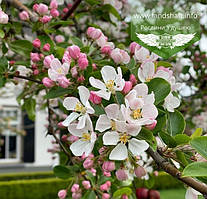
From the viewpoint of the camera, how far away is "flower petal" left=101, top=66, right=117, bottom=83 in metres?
0.84

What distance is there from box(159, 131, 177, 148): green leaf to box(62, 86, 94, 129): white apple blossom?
182mm

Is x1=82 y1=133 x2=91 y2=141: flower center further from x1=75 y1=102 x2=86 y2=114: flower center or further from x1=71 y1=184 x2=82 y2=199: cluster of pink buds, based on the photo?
x1=71 y1=184 x2=82 y2=199: cluster of pink buds

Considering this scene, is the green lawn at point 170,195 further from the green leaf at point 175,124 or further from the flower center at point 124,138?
the flower center at point 124,138

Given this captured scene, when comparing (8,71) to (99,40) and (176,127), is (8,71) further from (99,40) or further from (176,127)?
(176,127)

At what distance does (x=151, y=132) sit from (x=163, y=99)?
11cm

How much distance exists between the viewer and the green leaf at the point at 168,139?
0.82 meters

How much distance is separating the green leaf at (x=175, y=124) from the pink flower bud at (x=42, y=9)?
2.14 feet

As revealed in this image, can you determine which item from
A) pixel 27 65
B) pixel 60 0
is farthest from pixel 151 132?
pixel 60 0

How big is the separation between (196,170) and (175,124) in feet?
0.80

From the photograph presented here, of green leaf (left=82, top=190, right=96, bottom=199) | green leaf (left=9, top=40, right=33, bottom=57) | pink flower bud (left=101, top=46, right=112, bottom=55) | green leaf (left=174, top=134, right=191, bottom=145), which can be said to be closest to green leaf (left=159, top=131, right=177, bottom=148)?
green leaf (left=174, top=134, right=191, bottom=145)

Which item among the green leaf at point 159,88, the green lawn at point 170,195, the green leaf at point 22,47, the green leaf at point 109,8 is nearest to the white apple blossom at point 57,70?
the green leaf at point 159,88

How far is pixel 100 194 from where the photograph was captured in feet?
4.71

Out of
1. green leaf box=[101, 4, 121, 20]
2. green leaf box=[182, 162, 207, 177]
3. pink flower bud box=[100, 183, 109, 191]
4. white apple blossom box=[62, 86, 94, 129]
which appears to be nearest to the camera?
green leaf box=[182, 162, 207, 177]

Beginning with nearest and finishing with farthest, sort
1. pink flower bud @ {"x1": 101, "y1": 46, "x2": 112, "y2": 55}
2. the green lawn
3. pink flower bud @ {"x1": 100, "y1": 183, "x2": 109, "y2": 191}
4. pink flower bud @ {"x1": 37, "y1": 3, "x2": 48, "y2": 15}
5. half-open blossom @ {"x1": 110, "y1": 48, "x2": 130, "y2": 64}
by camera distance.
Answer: half-open blossom @ {"x1": 110, "y1": 48, "x2": 130, "y2": 64} → pink flower bud @ {"x1": 101, "y1": 46, "x2": 112, "y2": 55} → pink flower bud @ {"x1": 37, "y1": 3, "x2": 48, "y2": 15} → pink flower bud @ {"x1": 100, "y1": 183, "x2": 109, "y2": 191} → the green lawn
